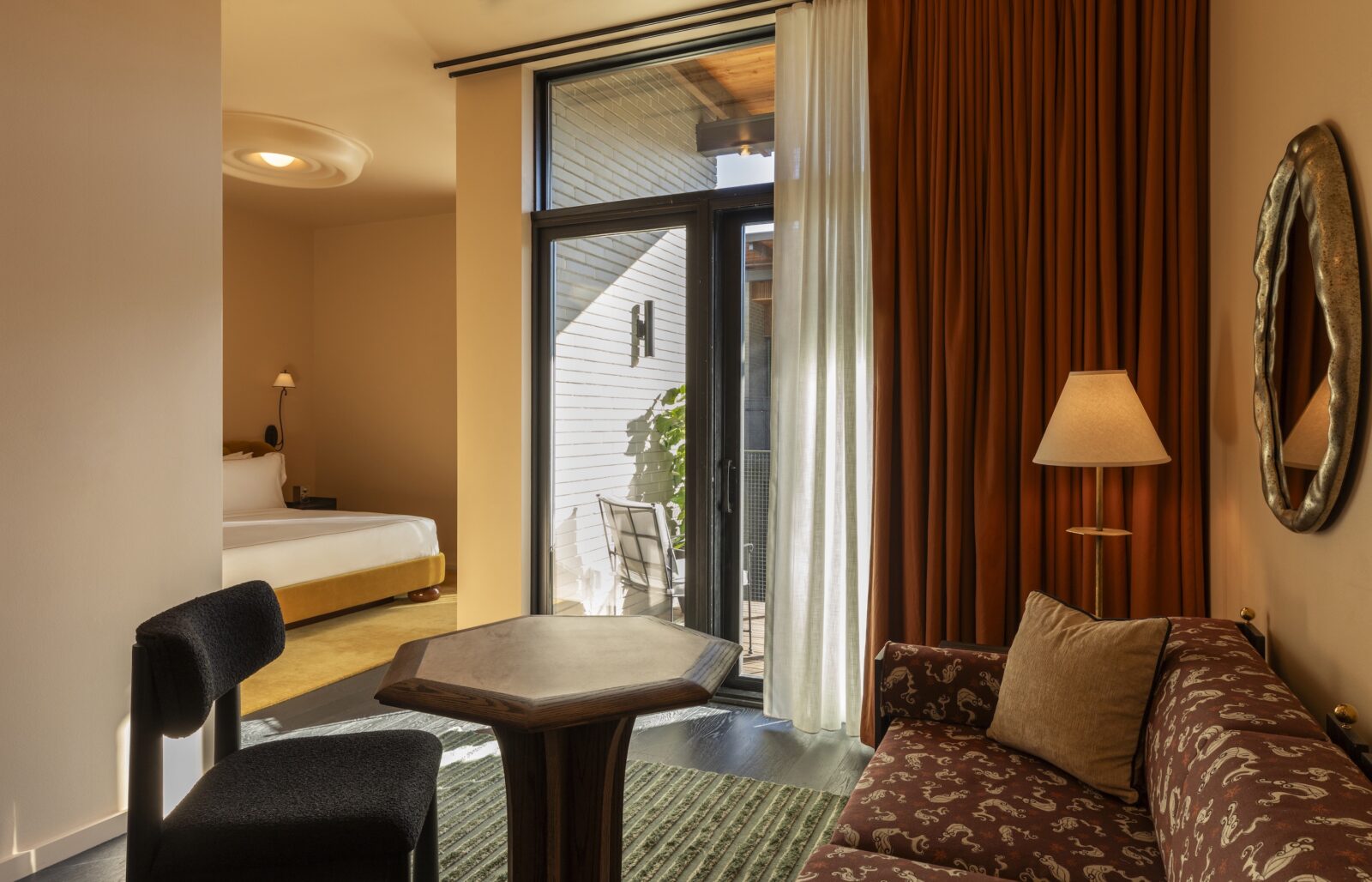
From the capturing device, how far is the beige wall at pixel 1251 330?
4.78 ft

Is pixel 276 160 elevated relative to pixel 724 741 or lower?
elevated

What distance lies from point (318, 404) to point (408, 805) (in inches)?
261

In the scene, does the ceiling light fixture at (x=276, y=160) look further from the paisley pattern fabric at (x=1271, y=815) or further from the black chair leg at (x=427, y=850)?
the paisley pattern fabric at (x=1271, y=815)

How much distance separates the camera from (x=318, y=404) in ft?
24.6

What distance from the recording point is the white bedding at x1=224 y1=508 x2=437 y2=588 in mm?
4484

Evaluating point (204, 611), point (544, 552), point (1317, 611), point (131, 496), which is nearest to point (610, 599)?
point (544, 552)

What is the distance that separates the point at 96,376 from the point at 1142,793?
9.10 ft

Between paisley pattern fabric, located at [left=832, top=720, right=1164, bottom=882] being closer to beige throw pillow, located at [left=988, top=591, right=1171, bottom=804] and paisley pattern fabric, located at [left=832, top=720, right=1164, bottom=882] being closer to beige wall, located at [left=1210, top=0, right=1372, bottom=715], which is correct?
beige throw pillow, located at [left=988, top=591, right=1171, bottom=804]

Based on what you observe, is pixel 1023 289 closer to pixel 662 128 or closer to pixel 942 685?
pixel 942 685

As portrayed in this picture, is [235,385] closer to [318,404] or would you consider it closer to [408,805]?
[318,404]

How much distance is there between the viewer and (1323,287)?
1.49 meters

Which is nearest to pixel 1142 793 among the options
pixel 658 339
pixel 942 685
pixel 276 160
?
pixel 942 685

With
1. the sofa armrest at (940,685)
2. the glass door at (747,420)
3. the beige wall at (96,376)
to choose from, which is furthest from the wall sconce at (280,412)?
the sofa armrest at (940,685)

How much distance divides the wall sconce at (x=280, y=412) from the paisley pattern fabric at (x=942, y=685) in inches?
243
